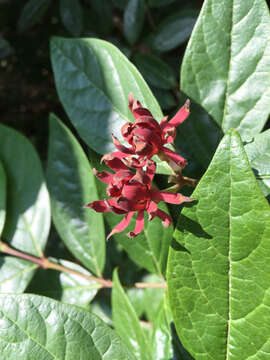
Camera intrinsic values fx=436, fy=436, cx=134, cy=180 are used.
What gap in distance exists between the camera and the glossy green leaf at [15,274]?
1.54 m

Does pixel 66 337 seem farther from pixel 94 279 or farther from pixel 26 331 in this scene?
pixel 94 279

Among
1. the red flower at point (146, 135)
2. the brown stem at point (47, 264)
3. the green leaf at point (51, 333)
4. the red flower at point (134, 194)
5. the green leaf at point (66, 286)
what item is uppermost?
the red flower at point (146, 135)

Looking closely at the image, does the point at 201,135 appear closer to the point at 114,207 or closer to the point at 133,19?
the point at 114,207

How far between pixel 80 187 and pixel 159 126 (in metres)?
0.59

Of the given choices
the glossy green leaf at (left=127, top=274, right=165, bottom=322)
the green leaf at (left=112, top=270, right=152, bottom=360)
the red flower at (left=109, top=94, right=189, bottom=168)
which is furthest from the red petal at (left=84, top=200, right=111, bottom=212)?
the glossy green leaf at (left=127, top=274, right=165, bottom=322)

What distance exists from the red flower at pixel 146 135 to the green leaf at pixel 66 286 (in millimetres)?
700

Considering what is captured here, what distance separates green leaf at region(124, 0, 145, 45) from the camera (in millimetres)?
2033

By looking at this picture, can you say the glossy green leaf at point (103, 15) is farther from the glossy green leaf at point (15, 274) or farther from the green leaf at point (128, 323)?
the green leaf at point (128, 323)

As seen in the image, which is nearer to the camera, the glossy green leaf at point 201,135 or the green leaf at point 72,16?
the glossy green leaf at point 201,135

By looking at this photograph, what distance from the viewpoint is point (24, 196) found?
5.32 ft

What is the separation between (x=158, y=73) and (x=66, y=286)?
1.06 meters

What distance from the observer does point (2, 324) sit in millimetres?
931

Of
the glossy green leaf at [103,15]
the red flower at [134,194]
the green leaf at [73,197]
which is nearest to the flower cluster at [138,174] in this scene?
the red flower at [134,194]

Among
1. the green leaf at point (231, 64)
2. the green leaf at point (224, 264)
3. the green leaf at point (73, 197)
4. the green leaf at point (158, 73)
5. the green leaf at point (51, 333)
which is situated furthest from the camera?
the green leaf at point (158, 73)
